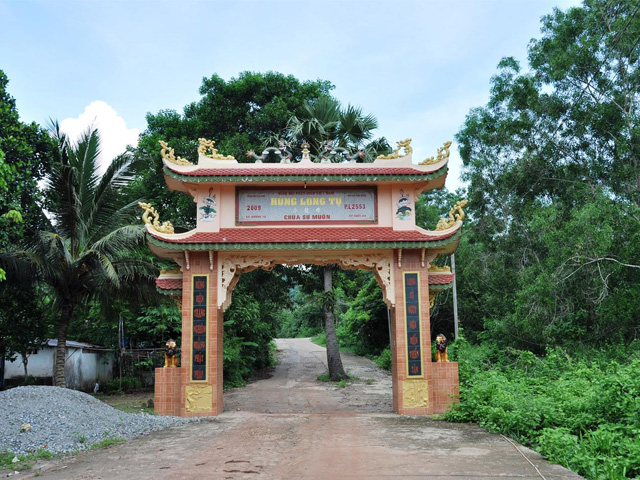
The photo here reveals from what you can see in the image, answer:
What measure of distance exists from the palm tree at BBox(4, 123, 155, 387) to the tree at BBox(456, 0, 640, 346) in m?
11.4

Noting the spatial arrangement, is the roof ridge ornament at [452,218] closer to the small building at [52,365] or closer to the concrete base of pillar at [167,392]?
the concrete base of pillar at [167,392]

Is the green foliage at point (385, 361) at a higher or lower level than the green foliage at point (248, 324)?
lower

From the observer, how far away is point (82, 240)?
13.0 m

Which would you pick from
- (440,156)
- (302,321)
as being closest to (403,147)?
(440,156)

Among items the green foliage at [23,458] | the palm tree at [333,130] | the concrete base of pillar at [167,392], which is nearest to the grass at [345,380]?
the palm tree at [333,130]

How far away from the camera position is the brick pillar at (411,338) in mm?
10625

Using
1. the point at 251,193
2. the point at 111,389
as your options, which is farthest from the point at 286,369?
the point at 251,193

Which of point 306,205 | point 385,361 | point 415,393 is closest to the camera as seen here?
point 415,393

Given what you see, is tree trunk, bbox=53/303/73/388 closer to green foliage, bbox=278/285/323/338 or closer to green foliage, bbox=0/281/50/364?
green foliage, bbox=0/281/50/364

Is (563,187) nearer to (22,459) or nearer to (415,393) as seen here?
(415,393)

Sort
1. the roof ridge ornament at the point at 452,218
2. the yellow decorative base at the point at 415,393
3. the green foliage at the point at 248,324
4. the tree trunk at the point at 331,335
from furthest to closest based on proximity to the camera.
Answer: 1. the tree trunk at the point at 331,335
2. the green foliage at the point at 248,324
3. the roof ridge ornament at the point at 452,218
4. the yellow decorative base at the point at 415,393

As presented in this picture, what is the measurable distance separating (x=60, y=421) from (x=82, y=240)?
5.95 metres

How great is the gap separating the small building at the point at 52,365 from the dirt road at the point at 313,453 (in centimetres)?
860

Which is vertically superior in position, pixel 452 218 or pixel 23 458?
pixel 452 218
